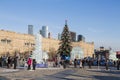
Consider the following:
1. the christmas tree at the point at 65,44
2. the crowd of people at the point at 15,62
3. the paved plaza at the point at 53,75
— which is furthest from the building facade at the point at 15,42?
the paved plaza at the point at 53,75

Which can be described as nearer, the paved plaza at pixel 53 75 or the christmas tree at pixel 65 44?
the paved plaza at pixel 53 75

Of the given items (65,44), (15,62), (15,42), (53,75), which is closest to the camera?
(53,75)

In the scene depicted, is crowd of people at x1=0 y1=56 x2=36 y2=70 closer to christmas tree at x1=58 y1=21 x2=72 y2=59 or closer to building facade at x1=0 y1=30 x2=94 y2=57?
christmas tree at x1=58 y1=21 x2=72 y2=59

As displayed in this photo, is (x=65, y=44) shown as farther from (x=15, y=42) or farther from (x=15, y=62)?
(x=15, y=62)

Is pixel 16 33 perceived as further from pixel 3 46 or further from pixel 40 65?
pixel 40 65

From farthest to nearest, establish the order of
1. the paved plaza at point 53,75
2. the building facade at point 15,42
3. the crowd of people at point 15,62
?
the building facade at point 15,42
the crowd of people at point 15,62
the paved plaza at point 53,75

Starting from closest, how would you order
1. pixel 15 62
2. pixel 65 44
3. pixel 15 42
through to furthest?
1. pixel 15 62
2. pixel 65 44
3. pixel 15 42

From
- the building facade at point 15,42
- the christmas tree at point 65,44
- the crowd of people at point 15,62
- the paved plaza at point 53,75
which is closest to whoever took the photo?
the paved plaza at point 53,75

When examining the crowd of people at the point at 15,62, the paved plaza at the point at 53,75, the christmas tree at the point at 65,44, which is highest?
the christmas tree at the point at 65,44

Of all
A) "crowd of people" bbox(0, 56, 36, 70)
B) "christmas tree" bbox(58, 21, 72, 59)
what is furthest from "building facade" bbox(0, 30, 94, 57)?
"crowd of people" bbox(0, 56, 36, 70)

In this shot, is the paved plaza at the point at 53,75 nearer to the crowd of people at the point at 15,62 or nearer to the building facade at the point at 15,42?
the crowd of people at the point at 15,62

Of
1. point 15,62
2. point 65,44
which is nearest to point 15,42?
point 65,44

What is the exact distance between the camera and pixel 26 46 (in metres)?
110

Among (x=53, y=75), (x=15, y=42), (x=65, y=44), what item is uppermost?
(x=15, y=42)
